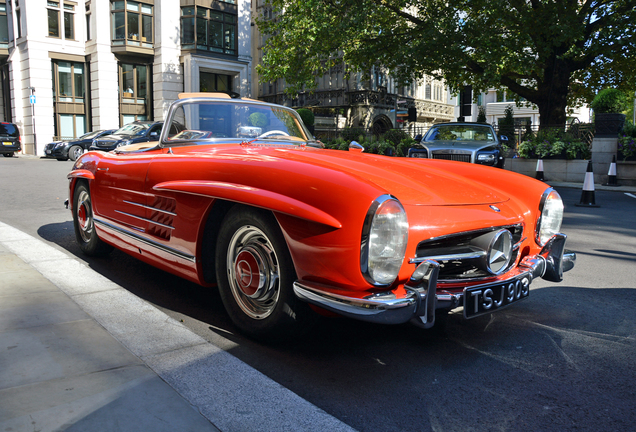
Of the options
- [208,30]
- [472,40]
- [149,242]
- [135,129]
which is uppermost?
[208,30]

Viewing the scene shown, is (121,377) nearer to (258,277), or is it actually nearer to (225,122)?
(258,277)

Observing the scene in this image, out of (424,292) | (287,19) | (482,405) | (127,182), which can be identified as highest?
(287,19)

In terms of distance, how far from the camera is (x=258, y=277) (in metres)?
2.77

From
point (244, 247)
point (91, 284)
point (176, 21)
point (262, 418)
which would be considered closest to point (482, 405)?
point (262, 418)

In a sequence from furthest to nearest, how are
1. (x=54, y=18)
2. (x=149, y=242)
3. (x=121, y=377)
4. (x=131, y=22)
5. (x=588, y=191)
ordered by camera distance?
(x=131, y=22)
(x=54, y=18)
(x=588, y=191)
(x=149, y=242)
(x=121, y=377)

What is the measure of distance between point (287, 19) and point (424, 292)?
1868 cm

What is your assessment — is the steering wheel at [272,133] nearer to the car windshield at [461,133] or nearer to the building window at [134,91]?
the car windshield at [461,133]

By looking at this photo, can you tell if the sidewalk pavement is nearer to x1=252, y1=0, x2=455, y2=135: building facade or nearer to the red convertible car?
the red convertible car

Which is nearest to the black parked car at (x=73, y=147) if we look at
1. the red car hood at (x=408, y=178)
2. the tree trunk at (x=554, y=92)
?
the tree trunk at (x=554, y=92)

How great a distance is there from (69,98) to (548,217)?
33.8 m

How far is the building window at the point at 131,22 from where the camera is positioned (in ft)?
102

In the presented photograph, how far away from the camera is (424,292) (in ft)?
7.84

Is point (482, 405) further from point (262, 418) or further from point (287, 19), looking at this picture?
point (287, 19)

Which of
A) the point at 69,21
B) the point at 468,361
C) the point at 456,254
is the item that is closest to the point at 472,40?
the point at 456,254
